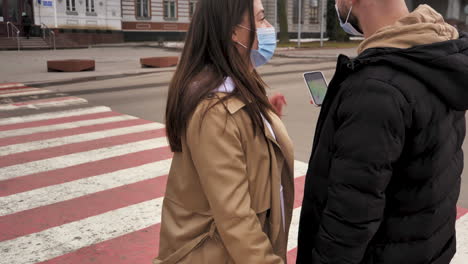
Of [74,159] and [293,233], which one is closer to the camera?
[293,233]

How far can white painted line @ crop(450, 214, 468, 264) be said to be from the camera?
369cm

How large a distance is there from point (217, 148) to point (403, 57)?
2.38 ft

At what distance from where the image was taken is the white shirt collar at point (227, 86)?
1840mm

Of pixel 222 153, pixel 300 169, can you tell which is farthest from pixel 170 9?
pixel 222 153

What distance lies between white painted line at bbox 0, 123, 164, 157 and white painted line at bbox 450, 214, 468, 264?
5440 mm

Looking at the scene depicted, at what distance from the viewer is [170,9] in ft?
150

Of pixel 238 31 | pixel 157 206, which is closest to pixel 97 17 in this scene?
pixel 157 206

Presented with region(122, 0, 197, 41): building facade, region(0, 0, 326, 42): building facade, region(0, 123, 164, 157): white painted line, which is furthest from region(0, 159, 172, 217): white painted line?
region(122, 0, 197, 41): building facade

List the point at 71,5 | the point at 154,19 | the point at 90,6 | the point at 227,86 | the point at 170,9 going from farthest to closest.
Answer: the point at 170,9 < the point at 154,19 < the point at 90,6 < the point at 71,5 < the point at 227,86

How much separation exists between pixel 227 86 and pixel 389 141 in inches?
26.7

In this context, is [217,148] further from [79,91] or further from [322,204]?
[79,91]

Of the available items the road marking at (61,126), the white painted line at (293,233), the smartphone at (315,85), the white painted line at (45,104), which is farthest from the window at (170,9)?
the smartphone at (315,85)

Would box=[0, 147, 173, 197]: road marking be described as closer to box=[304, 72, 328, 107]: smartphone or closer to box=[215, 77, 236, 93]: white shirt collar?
box=[304, 72, 328, 107]: smartphone

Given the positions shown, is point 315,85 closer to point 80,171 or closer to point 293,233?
point 293,233
